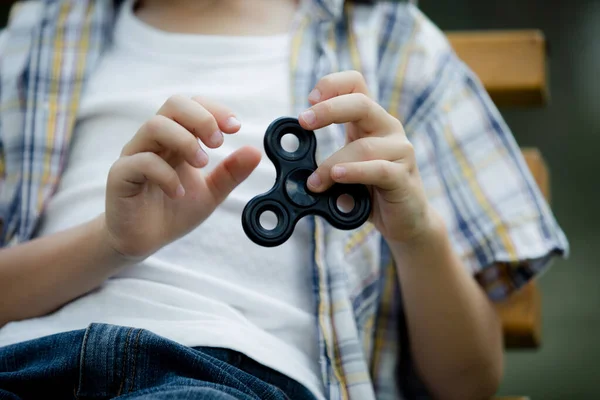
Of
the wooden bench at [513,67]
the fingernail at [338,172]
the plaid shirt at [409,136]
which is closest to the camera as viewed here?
the fingernail at [338,172]

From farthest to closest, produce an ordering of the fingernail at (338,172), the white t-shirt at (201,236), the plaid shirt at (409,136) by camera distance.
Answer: the plaid shirt at (409,136) → the white t-shirt at (201,236) → the fingernail at (338,172)

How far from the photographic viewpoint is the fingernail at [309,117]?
642mm

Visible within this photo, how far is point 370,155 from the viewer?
0.66 meters

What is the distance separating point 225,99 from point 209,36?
101mm

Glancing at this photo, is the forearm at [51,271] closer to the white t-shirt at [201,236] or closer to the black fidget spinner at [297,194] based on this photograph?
the white t-shirt at [201,236]

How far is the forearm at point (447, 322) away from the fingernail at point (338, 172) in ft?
0.50

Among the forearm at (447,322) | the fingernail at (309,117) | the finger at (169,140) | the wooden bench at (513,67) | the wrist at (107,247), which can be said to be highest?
the fingernail at (309,117)

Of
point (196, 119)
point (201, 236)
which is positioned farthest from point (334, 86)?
point (201, 236)

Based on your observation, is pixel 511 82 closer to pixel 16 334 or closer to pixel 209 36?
pixel 209 36

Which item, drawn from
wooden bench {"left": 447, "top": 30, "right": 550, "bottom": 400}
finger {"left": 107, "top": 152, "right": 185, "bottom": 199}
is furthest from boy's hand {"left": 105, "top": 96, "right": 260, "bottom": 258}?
wooden bench {"left": 447, "top": 30, "right": 550, "bottom": 400}

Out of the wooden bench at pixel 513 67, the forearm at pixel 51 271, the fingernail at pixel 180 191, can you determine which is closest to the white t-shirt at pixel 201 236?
the forearm at pixel 51 271

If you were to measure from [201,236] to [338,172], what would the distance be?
0.22 m

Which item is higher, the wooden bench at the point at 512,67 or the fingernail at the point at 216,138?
the fingernail at the point at 216,138

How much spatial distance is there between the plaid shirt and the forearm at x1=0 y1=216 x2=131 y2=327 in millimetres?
98
